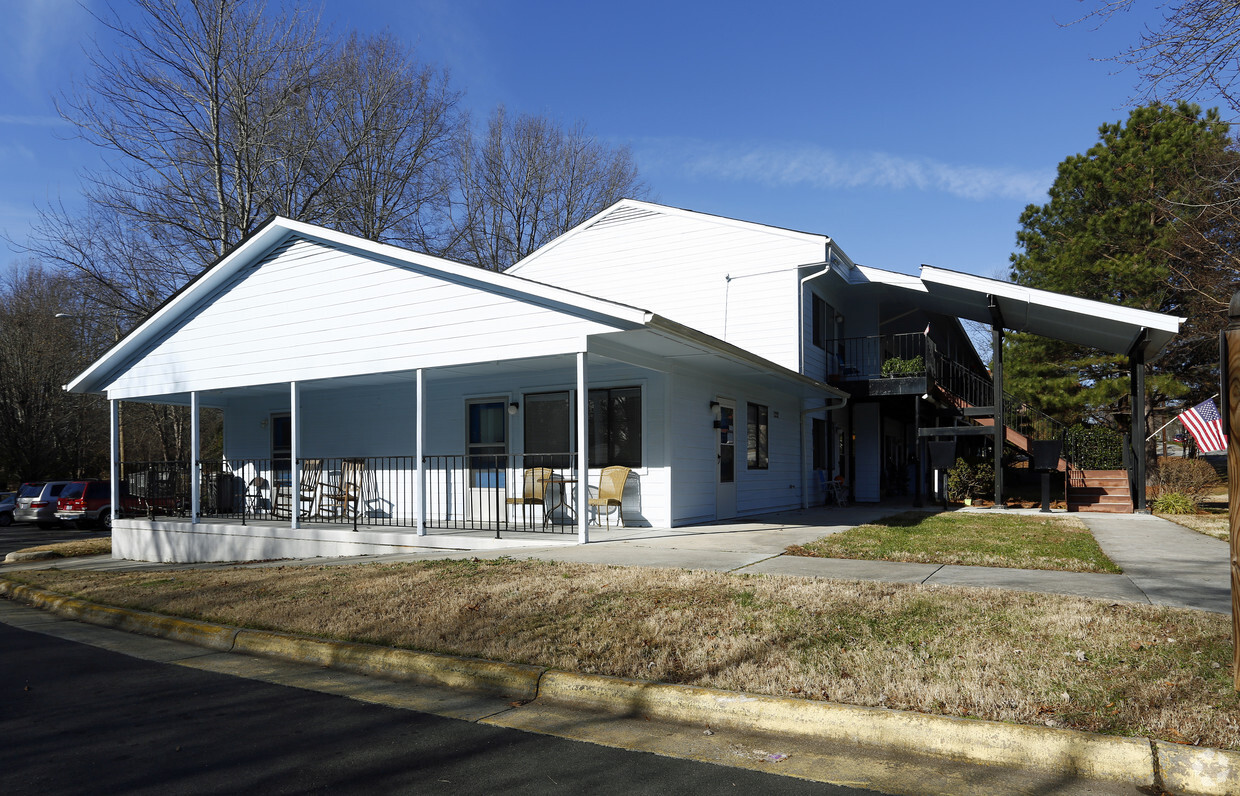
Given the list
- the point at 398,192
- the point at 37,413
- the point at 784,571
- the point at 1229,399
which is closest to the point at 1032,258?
the point at 398,192

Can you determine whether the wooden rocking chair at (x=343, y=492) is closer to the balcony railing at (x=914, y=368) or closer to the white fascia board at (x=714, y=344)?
the white fascia board at (x=714, y=344)

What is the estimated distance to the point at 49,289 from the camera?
1470 inches

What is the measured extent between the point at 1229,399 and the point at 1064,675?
1710mm

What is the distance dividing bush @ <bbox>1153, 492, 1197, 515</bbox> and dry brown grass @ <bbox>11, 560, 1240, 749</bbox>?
12.3 m

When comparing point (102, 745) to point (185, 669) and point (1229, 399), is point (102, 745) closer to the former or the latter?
point (185, 669)

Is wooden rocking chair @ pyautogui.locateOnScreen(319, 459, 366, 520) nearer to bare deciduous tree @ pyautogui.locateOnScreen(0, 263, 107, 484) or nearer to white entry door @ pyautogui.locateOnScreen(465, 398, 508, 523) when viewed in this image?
white entry door @ pyautogui.locateOnScreen(465, 398, 508, 523)

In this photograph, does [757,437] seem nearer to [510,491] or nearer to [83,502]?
[510,491]

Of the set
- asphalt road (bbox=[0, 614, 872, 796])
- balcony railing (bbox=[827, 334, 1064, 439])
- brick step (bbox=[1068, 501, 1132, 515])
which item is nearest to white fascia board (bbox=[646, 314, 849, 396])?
balcony railing (bbox=[827, 334, 1064, 439])

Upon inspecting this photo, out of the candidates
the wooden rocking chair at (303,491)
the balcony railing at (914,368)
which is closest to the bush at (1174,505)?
the balcony railing at (914,368)

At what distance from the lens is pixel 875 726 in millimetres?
4094

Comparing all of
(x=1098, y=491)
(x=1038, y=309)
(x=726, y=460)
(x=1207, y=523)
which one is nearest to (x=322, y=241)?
(x=726, y=460)

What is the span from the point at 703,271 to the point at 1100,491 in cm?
999

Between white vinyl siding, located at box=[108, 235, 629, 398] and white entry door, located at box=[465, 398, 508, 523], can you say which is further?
white entry door, located at box=[465, 398, 508, 523]

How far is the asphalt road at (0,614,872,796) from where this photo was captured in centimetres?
371
